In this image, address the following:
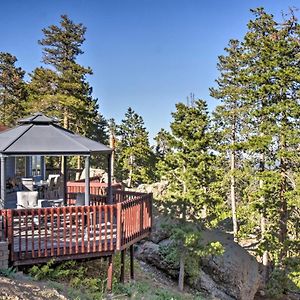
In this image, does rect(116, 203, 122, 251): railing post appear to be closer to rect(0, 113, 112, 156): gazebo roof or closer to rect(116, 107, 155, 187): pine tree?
rect(0, 113, 112, 156): gazebo roof

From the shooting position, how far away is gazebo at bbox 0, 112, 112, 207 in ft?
25.7

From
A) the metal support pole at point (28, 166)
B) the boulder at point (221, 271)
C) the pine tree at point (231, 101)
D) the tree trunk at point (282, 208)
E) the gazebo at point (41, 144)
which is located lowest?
the boulder at point (221, 271)

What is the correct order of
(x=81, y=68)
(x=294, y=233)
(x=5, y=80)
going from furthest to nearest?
(x=5, y=80) < (x=81, y=68) < (x=294, y=233)

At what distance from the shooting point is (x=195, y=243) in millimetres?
13273

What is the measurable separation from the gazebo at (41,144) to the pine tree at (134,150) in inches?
716

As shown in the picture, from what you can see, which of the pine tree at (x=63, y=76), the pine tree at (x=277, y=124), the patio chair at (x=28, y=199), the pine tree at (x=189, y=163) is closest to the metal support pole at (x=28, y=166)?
the pine tree at (x=189, y=163)

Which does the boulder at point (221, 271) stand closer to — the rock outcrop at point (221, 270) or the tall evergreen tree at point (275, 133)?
the rock outcrop at point (221, 270)

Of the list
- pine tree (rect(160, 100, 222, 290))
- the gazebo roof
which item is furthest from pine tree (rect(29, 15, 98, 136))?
the gazebo roof

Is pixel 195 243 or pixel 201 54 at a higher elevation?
pixel 201 54

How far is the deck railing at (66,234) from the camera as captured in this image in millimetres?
6738

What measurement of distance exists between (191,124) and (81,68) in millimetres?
12817

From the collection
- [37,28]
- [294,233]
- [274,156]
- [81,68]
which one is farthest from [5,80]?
[294,233]

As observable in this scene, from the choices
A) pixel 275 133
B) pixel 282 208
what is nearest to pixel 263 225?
pixel 282 208

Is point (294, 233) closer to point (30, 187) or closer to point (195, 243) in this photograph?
point (195, 243)
